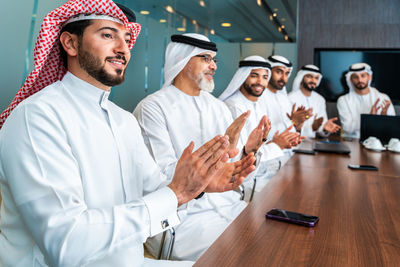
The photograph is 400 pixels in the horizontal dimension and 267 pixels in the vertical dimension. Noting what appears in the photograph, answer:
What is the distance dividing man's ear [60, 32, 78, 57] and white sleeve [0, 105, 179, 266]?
0.35 metres

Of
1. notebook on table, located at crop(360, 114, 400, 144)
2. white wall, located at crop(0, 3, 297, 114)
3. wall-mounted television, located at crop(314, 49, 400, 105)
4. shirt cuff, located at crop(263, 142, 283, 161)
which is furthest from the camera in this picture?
wall-mounted television, located at crop(314, 49, 400, 105)

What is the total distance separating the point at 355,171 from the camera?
8.20 ft

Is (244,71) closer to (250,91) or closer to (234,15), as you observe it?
(250,91)

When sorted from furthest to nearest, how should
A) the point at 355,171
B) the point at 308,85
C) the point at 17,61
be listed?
the point at 308,85, the point at 355,171, the point at 17,61

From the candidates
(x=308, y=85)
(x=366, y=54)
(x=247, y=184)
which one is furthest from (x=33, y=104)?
(x=366, y=54)

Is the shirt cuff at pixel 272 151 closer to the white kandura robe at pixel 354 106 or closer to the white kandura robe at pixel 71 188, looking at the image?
the white kandura robe at pixel 71 188

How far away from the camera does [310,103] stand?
6.29 meters

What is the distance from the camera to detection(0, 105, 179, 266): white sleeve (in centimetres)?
101

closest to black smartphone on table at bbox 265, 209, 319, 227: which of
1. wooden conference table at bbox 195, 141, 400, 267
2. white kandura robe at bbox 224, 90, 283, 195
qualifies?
wooden conference table at bbox 195, 141, 400, 267

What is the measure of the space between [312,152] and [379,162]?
1.86ft

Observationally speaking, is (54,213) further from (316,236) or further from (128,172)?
(316,236)

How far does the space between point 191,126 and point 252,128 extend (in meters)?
1.25

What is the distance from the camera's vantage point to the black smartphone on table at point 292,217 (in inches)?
53.0

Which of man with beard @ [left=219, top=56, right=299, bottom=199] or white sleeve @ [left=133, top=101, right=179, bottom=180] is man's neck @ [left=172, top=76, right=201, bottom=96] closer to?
white sleeve @ [left=133, top=101, right=179, bottom=180]
